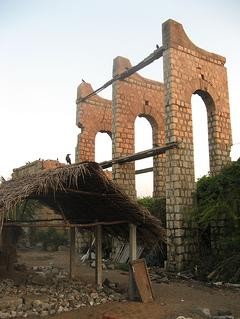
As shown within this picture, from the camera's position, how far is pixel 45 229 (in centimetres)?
2017

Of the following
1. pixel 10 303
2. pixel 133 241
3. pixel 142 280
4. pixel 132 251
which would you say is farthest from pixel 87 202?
pixel 10 303

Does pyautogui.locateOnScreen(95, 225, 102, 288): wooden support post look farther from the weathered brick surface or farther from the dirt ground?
the weathered brick surface

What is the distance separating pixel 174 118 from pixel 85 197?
17.4ft

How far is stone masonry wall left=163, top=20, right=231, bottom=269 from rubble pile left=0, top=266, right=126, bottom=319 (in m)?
3.67

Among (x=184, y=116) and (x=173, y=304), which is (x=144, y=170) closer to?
(x=184, y=116)

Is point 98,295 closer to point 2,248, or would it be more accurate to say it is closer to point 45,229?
point 2,248

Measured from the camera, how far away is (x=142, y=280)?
25.7ft

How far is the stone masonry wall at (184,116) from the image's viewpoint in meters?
12.4

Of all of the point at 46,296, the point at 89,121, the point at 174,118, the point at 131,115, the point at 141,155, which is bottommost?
the point at 46,296

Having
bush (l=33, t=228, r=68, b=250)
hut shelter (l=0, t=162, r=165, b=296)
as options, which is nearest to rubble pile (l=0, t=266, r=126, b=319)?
hut shelter (l=0, t=162, r=165, b=296)

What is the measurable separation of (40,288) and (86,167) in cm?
305

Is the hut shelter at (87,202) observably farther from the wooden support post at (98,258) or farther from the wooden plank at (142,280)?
the wooden plank at (142,280)

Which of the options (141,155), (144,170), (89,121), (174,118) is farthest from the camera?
(89,121)

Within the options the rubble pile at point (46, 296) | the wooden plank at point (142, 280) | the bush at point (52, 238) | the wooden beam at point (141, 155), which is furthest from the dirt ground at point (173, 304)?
the bush at point (52, 238)
